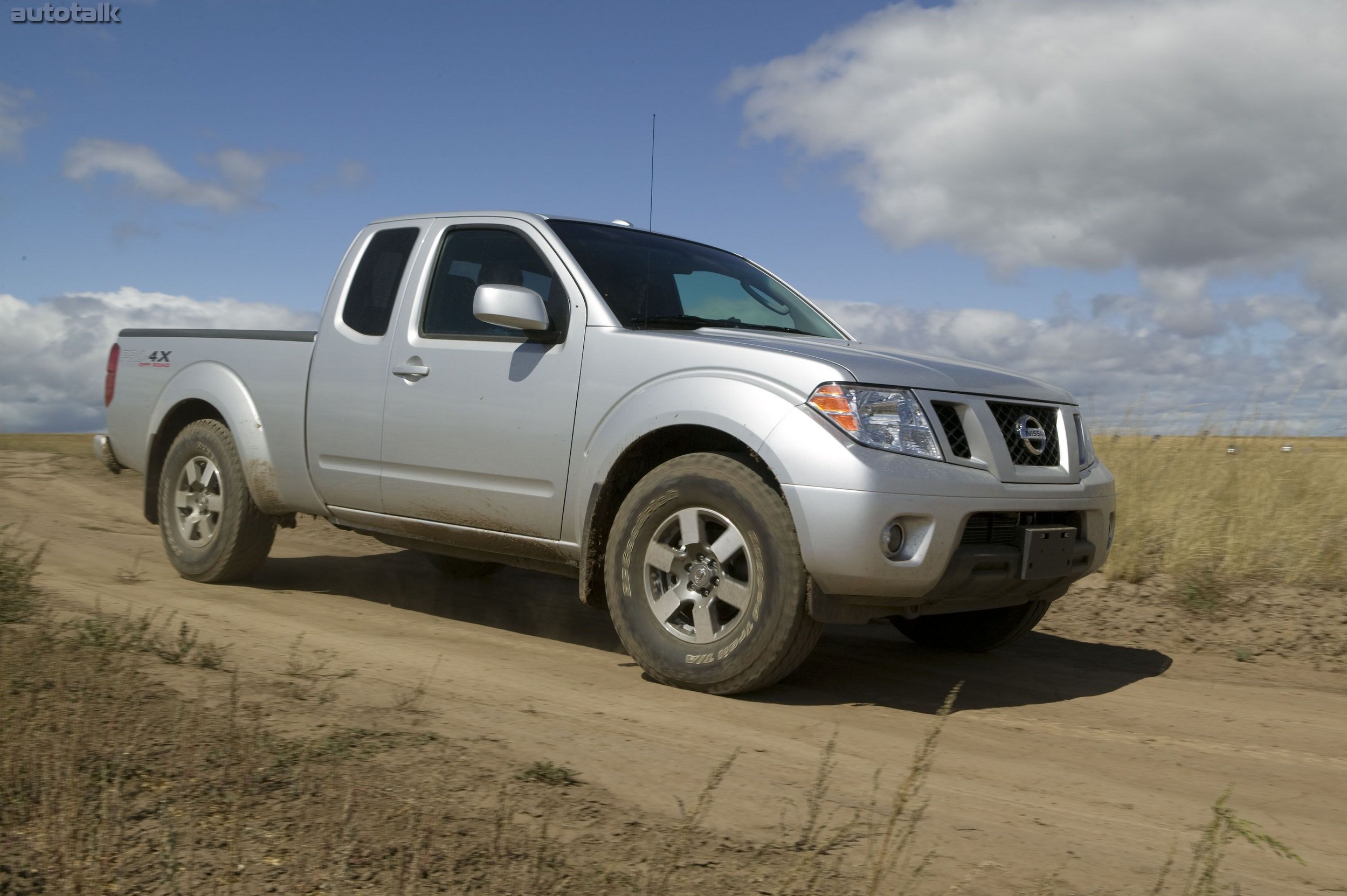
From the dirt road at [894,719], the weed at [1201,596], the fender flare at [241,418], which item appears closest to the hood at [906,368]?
the dirt road at [894,719]

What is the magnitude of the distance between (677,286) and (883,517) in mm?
1962

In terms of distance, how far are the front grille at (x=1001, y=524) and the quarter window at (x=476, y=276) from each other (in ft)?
6.80

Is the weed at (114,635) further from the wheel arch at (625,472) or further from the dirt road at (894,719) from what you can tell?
the wheel arch at (625,472)

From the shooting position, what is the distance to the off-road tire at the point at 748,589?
13.3 ft

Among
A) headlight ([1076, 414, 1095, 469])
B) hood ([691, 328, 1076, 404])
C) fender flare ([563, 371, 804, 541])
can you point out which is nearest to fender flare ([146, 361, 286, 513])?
fender flare ([563, 371, 804, 541])

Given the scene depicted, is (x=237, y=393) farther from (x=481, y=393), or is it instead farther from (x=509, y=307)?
(x=509, y=307)

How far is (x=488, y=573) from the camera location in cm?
756

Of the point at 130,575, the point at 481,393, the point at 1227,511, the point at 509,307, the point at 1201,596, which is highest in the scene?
the point at 509,307

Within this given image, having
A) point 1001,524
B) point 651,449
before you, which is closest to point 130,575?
point 651,449

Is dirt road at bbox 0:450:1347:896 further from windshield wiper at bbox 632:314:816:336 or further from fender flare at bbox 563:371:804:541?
windshield wiper at bbox 632:314:816:336

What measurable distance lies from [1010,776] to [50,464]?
1199 cm

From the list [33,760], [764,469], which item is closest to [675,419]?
[764,469]

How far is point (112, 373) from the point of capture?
280 inches

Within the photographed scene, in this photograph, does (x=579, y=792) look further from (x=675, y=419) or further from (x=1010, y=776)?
(x=675, y=419)
